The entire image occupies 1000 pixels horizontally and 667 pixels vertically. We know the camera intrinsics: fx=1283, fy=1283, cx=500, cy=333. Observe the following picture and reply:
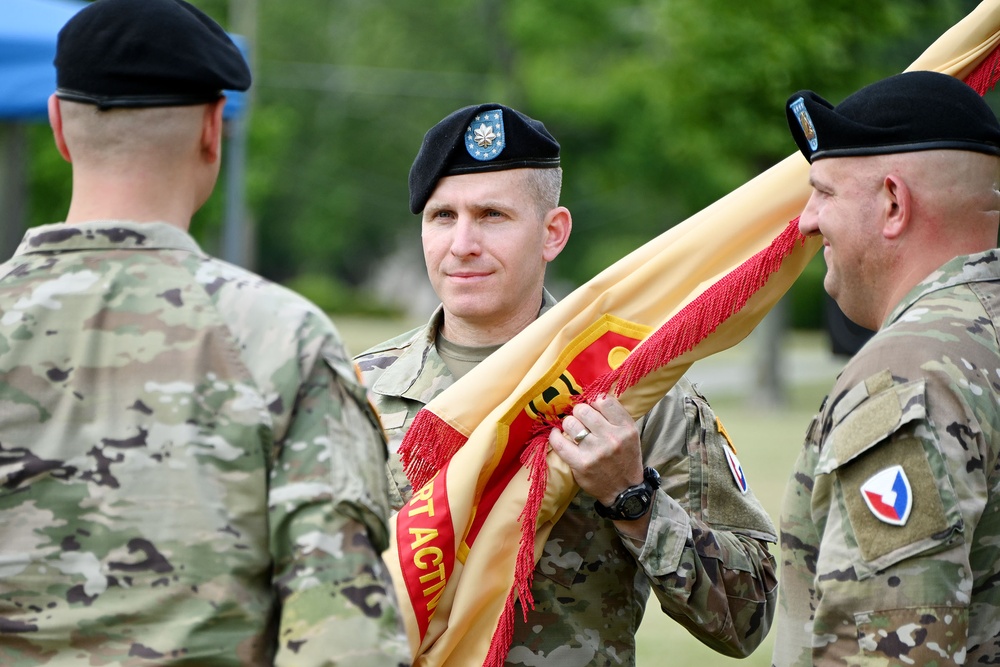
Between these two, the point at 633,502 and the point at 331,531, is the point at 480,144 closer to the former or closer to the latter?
the point at 633,502

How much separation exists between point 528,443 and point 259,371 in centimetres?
127

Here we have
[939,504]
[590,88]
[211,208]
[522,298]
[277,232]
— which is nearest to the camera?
[939,504]

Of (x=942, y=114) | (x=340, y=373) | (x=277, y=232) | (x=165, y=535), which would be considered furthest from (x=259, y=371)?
(x=277, y=232)

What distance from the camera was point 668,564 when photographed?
9.62 feet

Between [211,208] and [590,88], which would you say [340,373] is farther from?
[590,88]

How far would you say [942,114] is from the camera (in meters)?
2.52

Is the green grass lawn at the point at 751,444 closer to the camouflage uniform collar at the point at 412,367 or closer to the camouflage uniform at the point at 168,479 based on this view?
the camouflage uniform collar at the point at 412,367

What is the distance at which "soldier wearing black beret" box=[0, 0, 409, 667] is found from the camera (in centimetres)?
194

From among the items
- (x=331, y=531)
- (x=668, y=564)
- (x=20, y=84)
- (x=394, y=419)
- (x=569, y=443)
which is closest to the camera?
(x=331, y=531)

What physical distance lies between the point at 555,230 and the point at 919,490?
1.52m

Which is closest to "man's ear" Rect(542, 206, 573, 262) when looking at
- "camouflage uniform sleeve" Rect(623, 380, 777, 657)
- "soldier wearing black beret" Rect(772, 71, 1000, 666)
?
"camouflage uniform sleeve" Rect(623, 380, 777, 657)

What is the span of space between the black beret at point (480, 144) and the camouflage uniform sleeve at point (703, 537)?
0.75 metres

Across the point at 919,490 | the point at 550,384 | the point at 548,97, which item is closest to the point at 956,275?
the point at 919,490

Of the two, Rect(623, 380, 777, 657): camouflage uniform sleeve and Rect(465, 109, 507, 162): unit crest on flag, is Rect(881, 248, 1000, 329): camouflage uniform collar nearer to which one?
Rect(623, 380, 777, 657): camouflage uniform sleeve
